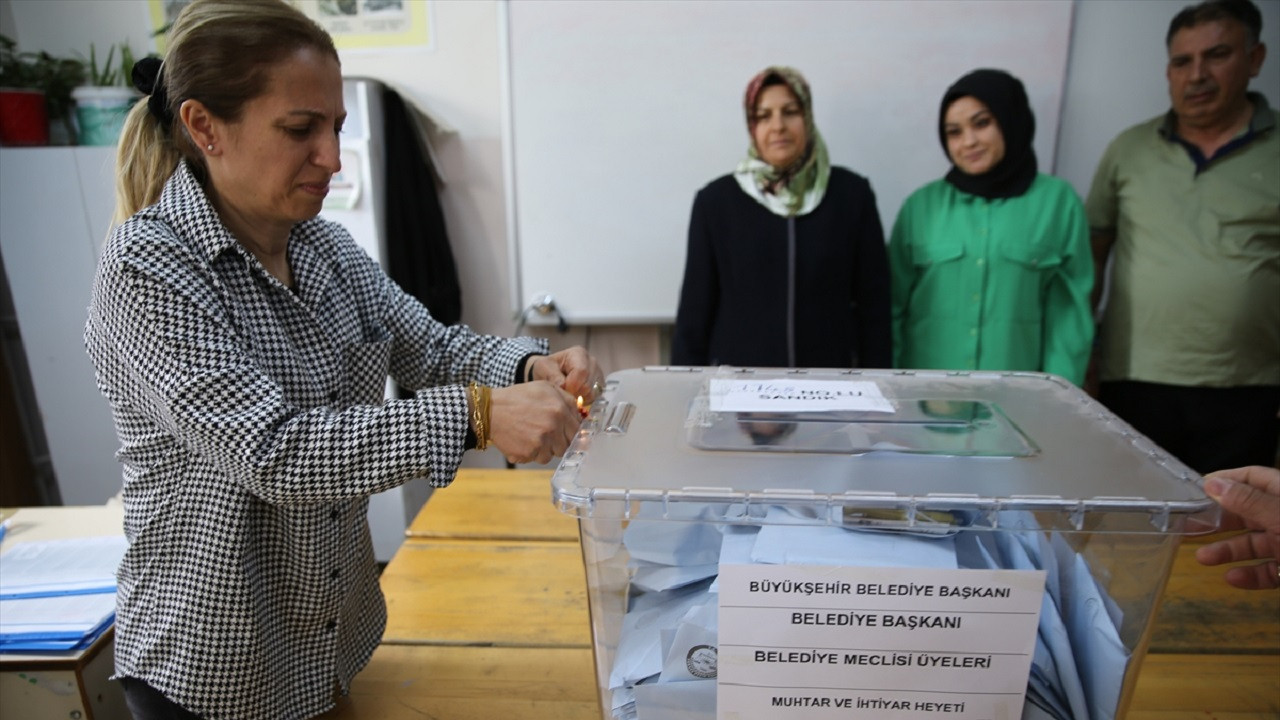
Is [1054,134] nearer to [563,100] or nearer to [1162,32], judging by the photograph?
[1162,32]

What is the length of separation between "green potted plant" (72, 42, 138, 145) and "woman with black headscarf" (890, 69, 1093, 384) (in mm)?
2236

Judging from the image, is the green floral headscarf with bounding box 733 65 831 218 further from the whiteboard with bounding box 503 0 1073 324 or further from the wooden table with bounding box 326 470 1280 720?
the wooden table with bounding box 326 470 1280 720

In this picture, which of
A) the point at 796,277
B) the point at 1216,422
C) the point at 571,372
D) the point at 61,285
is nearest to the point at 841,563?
the point at 571,372

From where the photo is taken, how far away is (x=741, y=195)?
2.05 metres

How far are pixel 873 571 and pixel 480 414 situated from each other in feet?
1.21

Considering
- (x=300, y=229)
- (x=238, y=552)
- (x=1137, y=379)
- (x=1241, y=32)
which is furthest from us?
(x=1137, y=379)

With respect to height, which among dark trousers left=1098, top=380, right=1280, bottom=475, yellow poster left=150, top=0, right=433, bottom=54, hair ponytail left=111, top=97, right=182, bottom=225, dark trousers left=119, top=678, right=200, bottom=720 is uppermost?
yellow poster left=150, top=0, right=433, bottom=54

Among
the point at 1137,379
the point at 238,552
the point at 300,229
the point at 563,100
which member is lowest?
the point at 1137,379

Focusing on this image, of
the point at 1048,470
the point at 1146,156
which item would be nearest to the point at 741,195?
the point at 1146,156

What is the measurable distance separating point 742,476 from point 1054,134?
2.28m

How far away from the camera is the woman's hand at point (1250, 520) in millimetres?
576

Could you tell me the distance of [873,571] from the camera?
20.7 inches

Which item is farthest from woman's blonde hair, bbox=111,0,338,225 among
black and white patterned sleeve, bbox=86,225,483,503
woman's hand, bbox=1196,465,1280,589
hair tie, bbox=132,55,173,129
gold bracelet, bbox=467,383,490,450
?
woman's hand, bbox=1196,465,1280,589

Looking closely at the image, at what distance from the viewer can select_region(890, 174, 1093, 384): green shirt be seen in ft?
6.24
